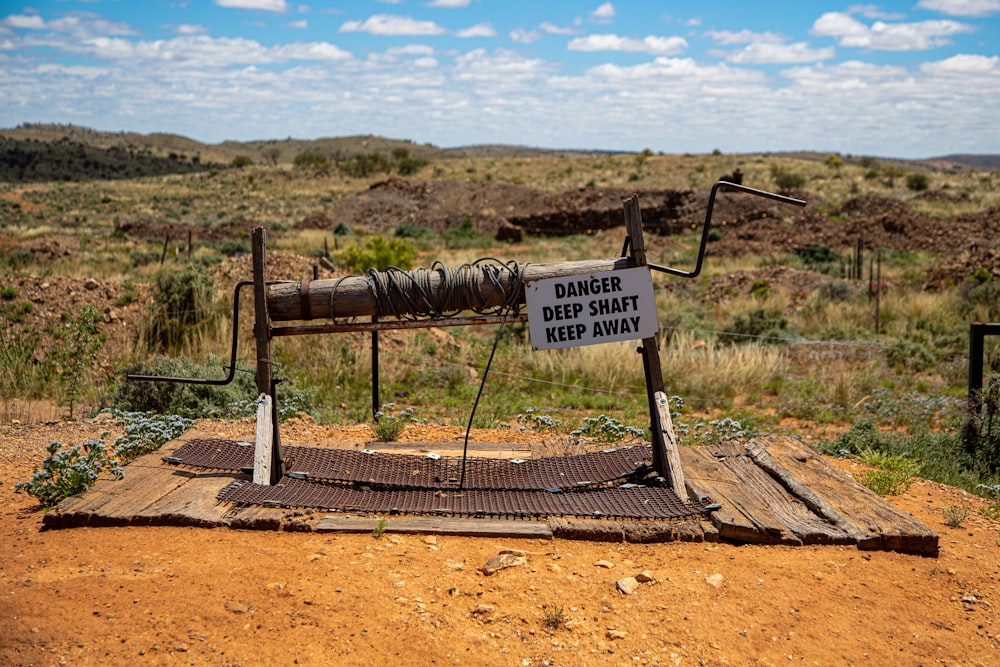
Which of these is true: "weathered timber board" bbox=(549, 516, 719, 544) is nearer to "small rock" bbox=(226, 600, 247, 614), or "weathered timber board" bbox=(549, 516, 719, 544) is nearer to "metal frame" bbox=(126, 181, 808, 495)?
"metal frame" bbox=(126, 181, 808, 495)

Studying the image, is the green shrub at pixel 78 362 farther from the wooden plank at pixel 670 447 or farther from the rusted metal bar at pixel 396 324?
the wooden plank at pixel 670 447

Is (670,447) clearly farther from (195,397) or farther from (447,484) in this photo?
(195,397)

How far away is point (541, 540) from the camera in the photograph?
435 centimetres

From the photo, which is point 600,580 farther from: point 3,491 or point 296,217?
point 296,217

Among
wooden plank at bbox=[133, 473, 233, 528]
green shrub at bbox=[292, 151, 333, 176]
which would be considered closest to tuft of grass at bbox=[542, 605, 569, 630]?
wooden plank at bbox=[133, 473, 233, 528]

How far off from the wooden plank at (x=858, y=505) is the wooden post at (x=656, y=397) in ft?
2.89

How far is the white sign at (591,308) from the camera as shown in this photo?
16.2ft

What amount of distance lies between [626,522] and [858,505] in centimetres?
145

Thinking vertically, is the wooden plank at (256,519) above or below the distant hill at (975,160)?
below

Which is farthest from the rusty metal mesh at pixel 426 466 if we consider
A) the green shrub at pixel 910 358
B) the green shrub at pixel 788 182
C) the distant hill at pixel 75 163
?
the distant hill at pixel 75 163

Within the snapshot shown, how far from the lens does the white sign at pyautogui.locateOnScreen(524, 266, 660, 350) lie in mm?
4938

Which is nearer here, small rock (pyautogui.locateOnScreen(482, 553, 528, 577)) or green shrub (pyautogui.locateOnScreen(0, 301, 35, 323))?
small rock (pyautogui.locateOnScreen(482, 553, 528, 577))

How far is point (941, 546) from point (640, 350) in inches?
81.0

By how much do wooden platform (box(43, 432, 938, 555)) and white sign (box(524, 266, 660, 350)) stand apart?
1.09 metres
